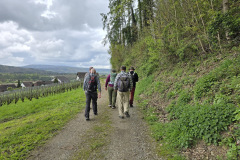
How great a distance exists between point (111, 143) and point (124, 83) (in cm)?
258

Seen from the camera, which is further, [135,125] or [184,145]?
[135,125]

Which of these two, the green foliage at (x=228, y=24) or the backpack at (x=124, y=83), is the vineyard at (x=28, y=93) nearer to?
the backpack at (x=124, y=83)

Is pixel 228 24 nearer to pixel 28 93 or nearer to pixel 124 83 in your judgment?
pixel 124 83

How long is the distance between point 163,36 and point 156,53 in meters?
1.31

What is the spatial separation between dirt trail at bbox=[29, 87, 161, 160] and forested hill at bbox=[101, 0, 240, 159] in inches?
17.2

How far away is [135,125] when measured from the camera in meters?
5.09

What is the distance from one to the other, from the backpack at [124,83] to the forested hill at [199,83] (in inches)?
64.5

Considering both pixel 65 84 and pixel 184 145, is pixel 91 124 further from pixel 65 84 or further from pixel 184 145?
pixel 65 84

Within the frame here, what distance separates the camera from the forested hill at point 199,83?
2990mm

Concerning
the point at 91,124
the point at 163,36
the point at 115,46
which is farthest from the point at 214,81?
the point at 115,46

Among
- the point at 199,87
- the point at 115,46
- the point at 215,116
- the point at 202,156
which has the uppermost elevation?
the point at 115,46

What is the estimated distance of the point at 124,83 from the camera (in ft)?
18.8

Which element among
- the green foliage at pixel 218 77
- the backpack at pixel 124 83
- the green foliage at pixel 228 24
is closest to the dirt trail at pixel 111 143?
the backpack at pixel 124 83

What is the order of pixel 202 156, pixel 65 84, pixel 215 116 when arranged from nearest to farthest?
pixel 202 156, pixel 215 116, pixel 65 84
